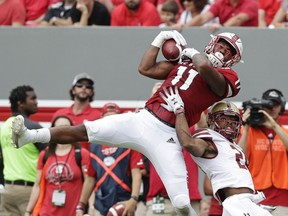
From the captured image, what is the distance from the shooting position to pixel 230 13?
13.9m

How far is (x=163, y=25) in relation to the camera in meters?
14.0

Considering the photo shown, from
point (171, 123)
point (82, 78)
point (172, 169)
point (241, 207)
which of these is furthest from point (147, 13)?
point (241, 207)

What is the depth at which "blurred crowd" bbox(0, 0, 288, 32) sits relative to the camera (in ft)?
45.4

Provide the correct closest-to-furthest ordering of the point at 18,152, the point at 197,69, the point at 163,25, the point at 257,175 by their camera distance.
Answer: the point at 197,69
the point at 257,175
the point at 18,152
the point at 163,25

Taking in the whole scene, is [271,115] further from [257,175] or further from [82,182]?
[82,182]

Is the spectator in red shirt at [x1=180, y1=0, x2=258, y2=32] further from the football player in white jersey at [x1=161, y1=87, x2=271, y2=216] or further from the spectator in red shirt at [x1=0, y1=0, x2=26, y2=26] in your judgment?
the football player in white jersey at [x1=161, y1=87, x2=271, y2=216]

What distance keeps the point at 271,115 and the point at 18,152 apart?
2799mm

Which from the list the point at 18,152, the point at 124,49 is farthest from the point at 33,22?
the point at 18,152

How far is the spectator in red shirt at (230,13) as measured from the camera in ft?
45.2

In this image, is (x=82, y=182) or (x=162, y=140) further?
(x=82, y=182)

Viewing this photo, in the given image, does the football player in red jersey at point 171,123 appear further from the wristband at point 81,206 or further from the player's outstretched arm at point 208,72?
the wristband at point 81,206

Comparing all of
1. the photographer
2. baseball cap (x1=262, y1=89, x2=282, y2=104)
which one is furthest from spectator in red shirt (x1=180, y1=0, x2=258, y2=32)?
the photographer

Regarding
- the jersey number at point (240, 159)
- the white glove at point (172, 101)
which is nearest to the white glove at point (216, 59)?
the white glove at point (172, 101)

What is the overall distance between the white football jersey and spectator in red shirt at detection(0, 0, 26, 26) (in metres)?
5.00
